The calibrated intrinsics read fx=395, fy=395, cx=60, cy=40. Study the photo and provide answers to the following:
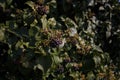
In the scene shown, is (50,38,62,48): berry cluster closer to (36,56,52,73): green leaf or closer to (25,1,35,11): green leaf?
(36,56,52,73): green leaf

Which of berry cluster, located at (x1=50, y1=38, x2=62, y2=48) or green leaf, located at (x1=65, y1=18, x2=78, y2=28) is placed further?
green leaf, located at (x1=65, y1=18, x2=78, y2=28)

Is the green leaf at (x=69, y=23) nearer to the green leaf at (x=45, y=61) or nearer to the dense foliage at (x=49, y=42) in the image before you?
the dense foliage at (x=49, y=42)

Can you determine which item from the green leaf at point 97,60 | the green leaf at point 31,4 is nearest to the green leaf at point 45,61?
the green leaf at point 31,4

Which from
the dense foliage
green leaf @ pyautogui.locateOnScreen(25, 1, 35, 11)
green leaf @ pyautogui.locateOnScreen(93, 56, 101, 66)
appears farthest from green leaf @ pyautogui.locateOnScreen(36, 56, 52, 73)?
green leaf @ pyautogui.locateOnScreen(93, 56, 101, 66)

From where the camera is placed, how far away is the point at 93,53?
301 cm

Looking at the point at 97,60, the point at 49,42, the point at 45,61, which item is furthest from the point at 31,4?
the point at 97,60

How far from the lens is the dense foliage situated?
8.44ft

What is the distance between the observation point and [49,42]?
257cm

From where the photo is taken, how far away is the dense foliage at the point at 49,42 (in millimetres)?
2573

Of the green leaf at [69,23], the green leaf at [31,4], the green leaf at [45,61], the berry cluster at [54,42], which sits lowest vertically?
the green leaf at [45,61]

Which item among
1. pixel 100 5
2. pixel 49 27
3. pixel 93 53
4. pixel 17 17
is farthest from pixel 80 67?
pixel 100 5

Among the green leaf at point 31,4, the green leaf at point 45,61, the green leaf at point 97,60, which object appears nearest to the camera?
the green leaf at point 45,61

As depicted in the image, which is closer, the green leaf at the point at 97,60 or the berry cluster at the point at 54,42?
the berry cluster at the point at 54,42

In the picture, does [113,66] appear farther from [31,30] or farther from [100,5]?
[31,30]
